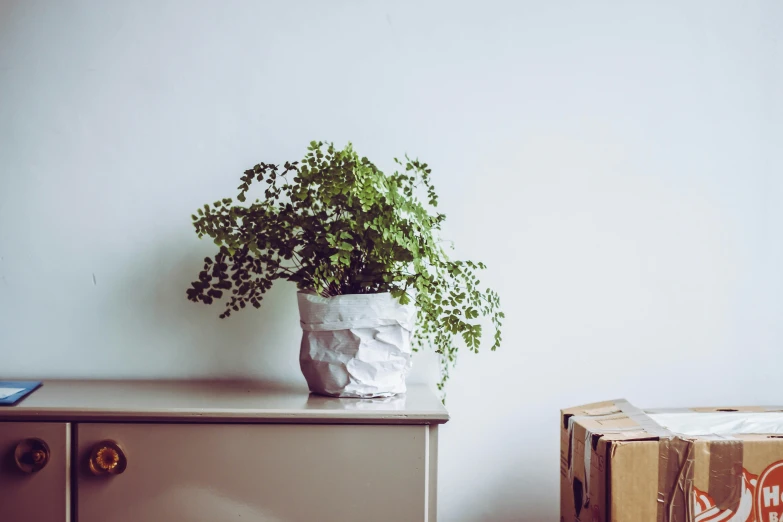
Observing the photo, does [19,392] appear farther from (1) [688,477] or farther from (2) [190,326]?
(1) [688,477]

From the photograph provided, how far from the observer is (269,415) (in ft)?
3.18

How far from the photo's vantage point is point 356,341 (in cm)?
105

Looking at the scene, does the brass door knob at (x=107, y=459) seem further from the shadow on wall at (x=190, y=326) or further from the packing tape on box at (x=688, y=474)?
the packing tape on box at (x=688, y=474)

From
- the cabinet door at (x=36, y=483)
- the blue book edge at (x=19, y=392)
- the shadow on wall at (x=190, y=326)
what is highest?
the shadow on wall at (x=190, y=326)

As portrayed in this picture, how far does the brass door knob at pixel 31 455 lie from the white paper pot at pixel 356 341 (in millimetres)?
457

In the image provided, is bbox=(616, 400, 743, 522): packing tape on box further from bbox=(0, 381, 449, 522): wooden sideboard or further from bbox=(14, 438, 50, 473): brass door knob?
bbox=(14, 438, 50, 473): brass door knob

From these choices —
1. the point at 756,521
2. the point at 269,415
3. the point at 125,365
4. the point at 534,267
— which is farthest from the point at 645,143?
the point at 125,365

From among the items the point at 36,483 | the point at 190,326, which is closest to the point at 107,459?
the point at 36,483

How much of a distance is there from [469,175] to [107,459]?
0.95m

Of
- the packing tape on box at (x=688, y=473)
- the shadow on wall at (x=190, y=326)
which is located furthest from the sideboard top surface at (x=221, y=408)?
the packing tape on box at (x=688, y=473)

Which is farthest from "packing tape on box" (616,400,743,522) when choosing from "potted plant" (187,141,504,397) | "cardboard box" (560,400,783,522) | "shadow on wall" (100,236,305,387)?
"shadow on wall" (100,236,305,387)

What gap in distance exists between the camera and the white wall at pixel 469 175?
4.52 ft

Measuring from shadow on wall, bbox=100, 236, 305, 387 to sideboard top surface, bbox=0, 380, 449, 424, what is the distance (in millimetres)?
216

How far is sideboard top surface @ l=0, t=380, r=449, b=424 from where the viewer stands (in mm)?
966
